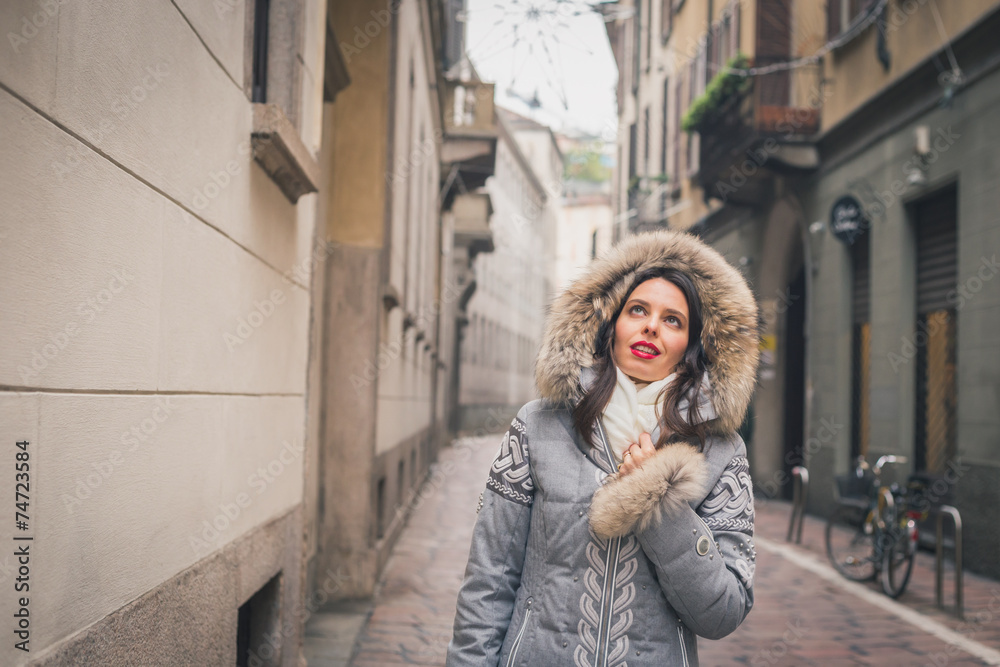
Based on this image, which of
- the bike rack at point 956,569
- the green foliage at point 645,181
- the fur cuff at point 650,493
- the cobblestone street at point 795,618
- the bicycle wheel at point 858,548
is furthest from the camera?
the green foliage at point 645,181

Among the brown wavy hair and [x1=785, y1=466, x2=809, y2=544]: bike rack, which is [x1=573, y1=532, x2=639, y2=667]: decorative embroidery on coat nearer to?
the brown wavy hair

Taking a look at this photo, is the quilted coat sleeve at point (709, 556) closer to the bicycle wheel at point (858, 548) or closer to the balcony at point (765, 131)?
the bicycle wheel at point (858, 548)

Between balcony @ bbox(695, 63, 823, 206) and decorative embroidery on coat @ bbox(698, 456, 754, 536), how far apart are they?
1218 cm

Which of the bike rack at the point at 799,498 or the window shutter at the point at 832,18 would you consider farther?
the window shutter at the point at 832,18

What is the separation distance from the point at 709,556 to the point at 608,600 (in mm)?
266

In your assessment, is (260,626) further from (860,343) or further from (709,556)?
(860,343)

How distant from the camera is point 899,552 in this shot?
789 centimetres

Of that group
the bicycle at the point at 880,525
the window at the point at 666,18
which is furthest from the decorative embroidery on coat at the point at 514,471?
the window at the point at 666,18

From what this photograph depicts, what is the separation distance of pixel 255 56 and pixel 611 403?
2473mm

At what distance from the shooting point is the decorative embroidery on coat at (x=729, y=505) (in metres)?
2.42

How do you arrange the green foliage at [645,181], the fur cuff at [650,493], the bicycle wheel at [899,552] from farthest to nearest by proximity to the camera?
the green foliage at [645,181] < the bicycle wheel at [899,552] < the fur cuff at [650,493]

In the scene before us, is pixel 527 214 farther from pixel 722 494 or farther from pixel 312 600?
pixel 722 494

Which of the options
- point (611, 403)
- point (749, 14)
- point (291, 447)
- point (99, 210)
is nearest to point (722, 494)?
point (611, 403)

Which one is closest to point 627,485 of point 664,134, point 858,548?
point 858,548
